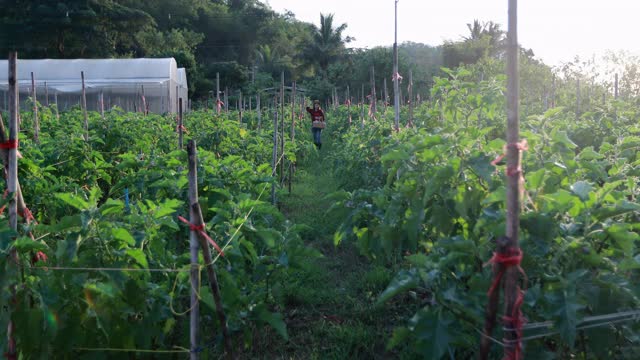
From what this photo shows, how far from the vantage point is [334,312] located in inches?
191

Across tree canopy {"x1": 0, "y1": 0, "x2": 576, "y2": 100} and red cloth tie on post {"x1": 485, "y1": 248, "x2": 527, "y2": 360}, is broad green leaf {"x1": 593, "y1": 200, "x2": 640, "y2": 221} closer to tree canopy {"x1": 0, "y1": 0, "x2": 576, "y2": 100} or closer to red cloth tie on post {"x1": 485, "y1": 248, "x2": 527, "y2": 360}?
red cloth tie on post {"x1": 485, "y1": 248, "x2": 527, "y2": 360}

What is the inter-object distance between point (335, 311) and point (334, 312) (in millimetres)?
13

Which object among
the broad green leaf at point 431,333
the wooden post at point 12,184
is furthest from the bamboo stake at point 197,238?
the broad green leaf at point 431,333

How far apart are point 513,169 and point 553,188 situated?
1028 mm

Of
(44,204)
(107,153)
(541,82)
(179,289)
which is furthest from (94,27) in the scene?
(179,289)

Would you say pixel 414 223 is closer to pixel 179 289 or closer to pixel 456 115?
pixel 179 289

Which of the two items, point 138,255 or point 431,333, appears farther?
point 138,255

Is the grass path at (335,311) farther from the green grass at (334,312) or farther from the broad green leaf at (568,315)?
the broad green leaf at (568,315)

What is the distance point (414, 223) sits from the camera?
3.09 m

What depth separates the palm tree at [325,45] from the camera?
5331 cm

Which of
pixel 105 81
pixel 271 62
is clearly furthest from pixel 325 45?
pixel 105 81

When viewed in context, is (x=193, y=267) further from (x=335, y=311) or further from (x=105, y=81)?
(x=105, y=81)

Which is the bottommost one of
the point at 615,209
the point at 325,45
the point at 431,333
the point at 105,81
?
the point at 431,333

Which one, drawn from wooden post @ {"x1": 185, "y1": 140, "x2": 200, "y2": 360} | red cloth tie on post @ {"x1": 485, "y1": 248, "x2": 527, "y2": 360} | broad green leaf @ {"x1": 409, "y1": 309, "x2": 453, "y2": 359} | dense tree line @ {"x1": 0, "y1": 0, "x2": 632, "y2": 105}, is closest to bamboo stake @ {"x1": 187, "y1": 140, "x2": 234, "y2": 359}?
wooden post @ {"x1": 185, "y1": 140, "x2": 200, "y2": 360}
